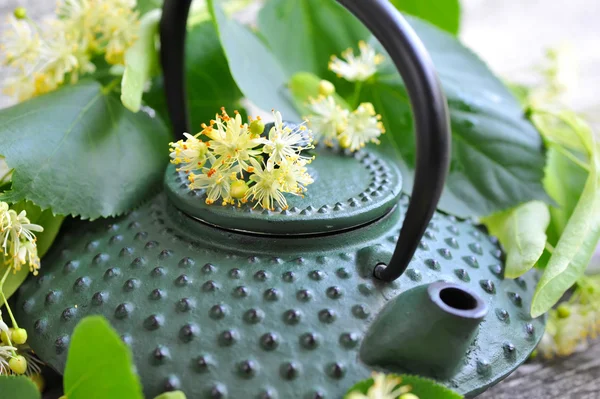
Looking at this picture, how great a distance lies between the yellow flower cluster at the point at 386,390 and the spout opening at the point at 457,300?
6cm

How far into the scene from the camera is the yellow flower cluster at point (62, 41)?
1.96 ft

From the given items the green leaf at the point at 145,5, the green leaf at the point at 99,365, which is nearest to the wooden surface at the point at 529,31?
the green leaf at the point at 145,5

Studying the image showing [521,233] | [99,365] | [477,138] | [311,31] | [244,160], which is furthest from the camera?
[311,31]

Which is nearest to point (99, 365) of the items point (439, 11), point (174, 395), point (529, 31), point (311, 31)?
point (174, 395)

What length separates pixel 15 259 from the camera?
18.1 inches

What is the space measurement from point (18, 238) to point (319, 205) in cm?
24

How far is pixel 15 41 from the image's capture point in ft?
1.97

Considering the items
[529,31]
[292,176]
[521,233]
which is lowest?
[529,31]

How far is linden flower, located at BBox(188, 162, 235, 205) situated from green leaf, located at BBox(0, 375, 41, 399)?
0.17 metres

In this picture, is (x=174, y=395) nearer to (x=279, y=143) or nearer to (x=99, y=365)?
(x=99, y=365)

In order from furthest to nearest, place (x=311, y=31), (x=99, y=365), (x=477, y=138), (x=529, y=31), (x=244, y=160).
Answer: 1. (x=529, y=31)
2. (x=311, y=31)
3. (x=477, y=138)
4. (x=244, y=160)
5. (x=99, y=365)

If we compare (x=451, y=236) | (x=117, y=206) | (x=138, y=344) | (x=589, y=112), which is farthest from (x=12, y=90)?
(x=589, y=112)

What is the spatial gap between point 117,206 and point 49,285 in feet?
0.29

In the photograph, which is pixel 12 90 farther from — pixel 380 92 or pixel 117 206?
pixel 380 92
